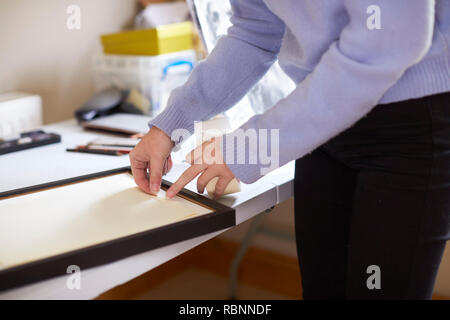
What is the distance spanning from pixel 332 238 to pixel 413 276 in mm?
158

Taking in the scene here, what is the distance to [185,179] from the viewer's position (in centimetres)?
68

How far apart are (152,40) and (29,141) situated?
0.43 m

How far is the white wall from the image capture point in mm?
1217

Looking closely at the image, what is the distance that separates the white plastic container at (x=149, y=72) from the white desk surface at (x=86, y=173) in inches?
7.5

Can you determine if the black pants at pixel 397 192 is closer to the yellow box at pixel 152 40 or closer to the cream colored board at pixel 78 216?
the cream colored board at pixel 78 216

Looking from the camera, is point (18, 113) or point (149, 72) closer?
point (18, 113)

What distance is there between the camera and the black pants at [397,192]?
0.56 m
